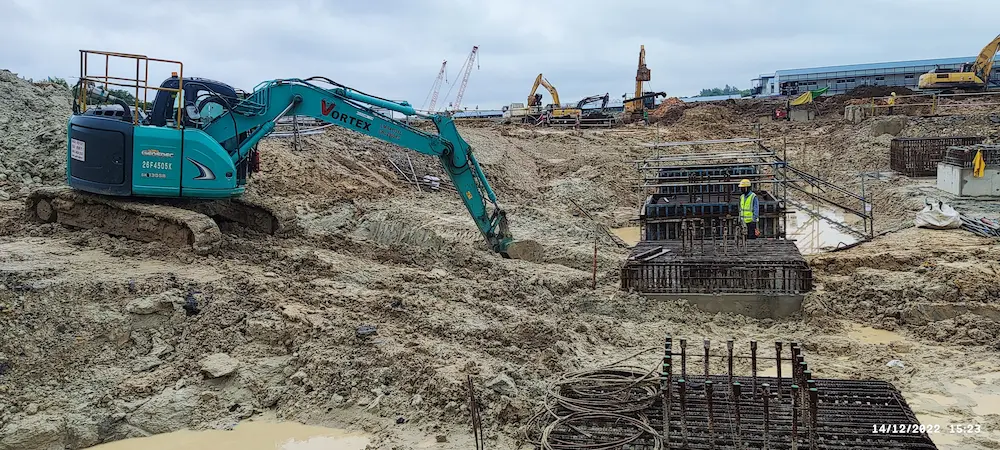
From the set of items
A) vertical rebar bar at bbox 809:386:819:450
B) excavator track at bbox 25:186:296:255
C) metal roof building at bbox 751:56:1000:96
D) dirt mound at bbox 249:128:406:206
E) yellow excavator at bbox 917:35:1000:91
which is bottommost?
vertical rebar bar at bbox 809:386:819:450

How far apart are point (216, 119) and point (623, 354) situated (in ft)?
21.5

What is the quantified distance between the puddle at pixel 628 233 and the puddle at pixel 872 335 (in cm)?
817

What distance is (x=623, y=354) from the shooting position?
29.0ft

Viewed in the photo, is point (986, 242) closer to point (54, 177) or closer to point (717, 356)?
point (717, 356)

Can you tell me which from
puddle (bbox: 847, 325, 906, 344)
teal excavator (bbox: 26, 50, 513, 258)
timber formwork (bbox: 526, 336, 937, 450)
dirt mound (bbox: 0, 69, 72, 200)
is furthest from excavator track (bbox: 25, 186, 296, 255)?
puddle (bbox: 847, 325, 906, 344)

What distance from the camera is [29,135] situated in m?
15.9

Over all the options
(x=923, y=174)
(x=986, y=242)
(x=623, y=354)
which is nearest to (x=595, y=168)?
(x=923, y=174)

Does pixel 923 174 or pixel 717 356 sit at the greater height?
pixel 923 174

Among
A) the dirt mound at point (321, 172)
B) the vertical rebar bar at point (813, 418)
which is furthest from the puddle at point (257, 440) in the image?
the dirt mound at point (321, 172)

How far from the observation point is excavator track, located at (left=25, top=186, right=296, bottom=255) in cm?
1038

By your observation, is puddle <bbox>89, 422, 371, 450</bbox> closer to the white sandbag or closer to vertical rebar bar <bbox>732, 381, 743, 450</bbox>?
vertical rebar bar <bbox>732, 381, 743, 450</bbox>

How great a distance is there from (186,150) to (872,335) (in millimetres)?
8976

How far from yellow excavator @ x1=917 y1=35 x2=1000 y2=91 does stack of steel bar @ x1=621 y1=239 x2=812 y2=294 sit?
3473 cm

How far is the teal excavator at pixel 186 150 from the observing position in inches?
407
